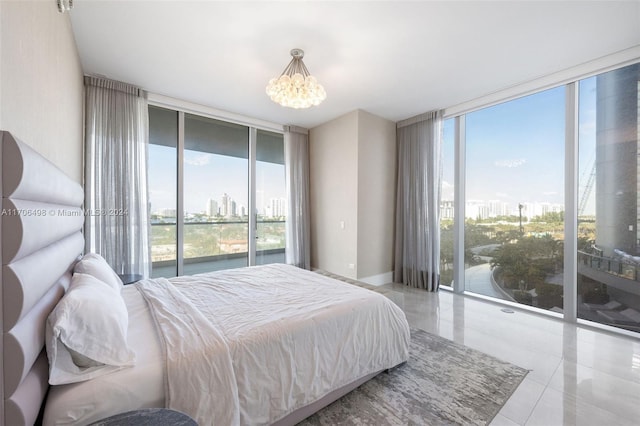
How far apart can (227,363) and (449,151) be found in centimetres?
419

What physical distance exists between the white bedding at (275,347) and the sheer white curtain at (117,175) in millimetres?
1418

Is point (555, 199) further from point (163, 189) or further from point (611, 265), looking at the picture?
point (163, 189)

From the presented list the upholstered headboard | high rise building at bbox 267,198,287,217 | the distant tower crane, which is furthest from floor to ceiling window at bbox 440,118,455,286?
the upholstered headboard

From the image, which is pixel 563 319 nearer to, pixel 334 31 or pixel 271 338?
pixel 271 338

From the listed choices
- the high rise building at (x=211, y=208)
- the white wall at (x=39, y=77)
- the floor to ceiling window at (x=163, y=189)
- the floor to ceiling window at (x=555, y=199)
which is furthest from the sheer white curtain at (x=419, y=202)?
the white wall at (x=39, y=77)

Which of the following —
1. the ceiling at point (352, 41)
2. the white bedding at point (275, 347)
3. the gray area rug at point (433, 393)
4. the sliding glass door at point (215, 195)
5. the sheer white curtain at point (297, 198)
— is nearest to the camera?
the white bedding at point (275, 347)

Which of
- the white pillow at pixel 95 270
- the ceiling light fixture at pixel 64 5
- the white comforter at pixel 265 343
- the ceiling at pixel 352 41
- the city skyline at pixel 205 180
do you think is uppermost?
the ceiling at pixel 352 41

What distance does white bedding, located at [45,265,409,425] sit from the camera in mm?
1038

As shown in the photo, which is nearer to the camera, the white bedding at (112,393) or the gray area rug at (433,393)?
the white bedding at (112,393)

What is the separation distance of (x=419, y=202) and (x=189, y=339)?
379cm

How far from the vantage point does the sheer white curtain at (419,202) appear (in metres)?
3.99

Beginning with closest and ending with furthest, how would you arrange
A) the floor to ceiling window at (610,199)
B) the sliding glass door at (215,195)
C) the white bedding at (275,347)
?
the white bedding at (275,347) → the floor to ceiling window at (610,199) → the sliding glass door at (215,195)

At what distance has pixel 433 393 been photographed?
1.78 metres

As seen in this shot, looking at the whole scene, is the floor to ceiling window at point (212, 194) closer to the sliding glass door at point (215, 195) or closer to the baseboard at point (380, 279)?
the sliding glass door at point (215, 195)
